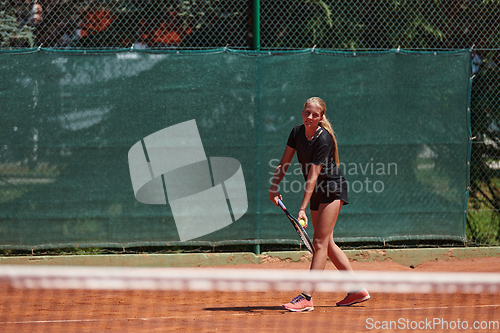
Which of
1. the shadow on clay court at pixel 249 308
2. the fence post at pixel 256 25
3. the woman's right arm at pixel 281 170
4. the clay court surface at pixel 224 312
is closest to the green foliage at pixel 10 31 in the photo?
the fence post at pixel 256 25

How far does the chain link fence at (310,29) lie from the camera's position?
5934 millimetres

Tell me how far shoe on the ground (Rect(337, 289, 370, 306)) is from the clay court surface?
5 cm

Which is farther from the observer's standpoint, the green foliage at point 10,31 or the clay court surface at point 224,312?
the green foliage at point 10,31

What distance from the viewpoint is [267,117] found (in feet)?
18.5

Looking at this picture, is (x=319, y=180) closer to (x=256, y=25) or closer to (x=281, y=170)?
(x=281, y=170)

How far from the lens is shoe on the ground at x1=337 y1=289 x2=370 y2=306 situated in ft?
13.5

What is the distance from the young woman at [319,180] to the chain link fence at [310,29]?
2.04m

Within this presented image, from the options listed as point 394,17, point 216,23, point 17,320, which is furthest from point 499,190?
point 17,320

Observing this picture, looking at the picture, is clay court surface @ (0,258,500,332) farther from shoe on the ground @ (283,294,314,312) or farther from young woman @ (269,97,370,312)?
young woman @ (269,97,370,312)

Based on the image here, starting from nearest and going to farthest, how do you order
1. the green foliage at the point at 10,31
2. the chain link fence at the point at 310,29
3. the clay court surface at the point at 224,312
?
the clay court surface at the point at 224,312
the green foliage at the point at 10,31
the chain link fence at the point at 310,29

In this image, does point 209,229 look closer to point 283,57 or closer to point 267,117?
point 267,117

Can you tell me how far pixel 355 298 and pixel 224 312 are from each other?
1.03 meters

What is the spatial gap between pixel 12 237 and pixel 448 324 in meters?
4.17

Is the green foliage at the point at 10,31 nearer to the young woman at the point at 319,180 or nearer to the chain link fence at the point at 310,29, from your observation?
the chain link fence at the point at 310,29
